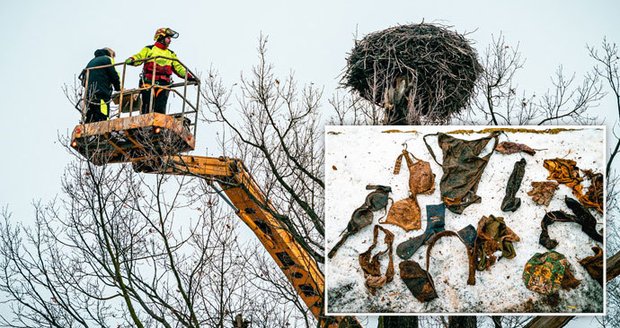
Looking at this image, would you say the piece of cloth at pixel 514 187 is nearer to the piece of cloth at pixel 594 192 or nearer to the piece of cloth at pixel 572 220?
the piece of cloth at pixel 572 220

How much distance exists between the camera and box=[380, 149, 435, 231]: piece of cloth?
13.3 feet

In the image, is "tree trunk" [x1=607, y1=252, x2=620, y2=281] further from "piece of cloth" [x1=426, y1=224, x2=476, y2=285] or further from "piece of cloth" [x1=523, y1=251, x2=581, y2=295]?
"piece of cloth" [x1=426, y1=224, x2=476, y2=285]

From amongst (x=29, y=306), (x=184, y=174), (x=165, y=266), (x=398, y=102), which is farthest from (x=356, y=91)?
(x=29, y=306)

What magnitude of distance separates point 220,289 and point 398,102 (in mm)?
3101

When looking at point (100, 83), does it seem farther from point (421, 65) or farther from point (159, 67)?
point (421, 65)

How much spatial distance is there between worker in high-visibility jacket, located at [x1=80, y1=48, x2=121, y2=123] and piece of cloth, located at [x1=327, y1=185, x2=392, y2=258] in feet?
23.7

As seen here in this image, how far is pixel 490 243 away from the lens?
402 cm

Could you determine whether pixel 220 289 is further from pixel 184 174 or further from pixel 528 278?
pixel 528 278

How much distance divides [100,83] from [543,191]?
324 inches

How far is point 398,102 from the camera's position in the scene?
9.82 m

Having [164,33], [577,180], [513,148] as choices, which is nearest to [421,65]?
[164,33]

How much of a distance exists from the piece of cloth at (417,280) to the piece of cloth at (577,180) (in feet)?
2.57

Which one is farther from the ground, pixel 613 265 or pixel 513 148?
pixel 513 148

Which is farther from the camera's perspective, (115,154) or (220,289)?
(115,154)
